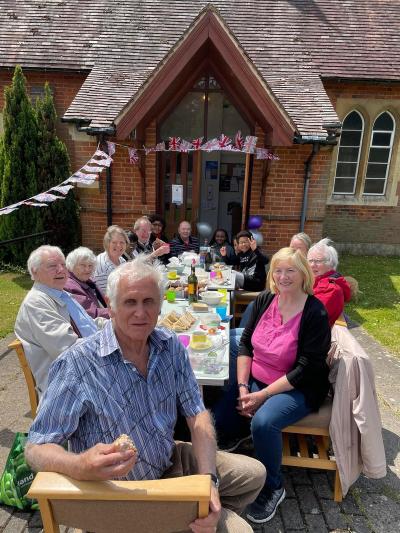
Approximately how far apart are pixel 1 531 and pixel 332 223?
33.1ft

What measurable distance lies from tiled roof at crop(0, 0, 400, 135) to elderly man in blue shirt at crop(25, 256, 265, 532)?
251 inches

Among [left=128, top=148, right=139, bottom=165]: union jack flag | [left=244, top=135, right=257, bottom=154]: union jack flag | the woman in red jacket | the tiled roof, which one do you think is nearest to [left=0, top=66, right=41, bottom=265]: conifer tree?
the tiled roof

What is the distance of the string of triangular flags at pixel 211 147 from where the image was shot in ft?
23.1

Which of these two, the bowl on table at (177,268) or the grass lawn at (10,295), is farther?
the grass lawn at (10,295)

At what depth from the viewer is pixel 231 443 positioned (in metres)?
3.28

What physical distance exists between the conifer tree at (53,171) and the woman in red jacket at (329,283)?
241 inches

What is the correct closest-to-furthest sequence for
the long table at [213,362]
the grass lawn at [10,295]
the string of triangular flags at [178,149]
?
the long table at [213,362] < the grass lawn at [10,295] < the string of triangular flags at [178,149]

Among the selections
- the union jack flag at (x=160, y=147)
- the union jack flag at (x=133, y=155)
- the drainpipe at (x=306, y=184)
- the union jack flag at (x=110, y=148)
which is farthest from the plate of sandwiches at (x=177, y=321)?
the drainpipe at (x=306, y=184)

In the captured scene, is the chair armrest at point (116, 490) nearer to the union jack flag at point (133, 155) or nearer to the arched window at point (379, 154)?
the union jack flag at point (133, 155)

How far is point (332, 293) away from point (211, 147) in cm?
447

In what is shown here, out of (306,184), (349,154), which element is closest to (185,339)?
(306,184)

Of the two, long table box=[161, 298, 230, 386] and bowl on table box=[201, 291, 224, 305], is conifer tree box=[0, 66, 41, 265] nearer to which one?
bowl on table box=[201, 291, 224, 305]

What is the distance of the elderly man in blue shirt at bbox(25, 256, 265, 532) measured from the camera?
5.77 ft

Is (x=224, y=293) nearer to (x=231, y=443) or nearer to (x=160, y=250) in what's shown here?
(x=160, y=250)
